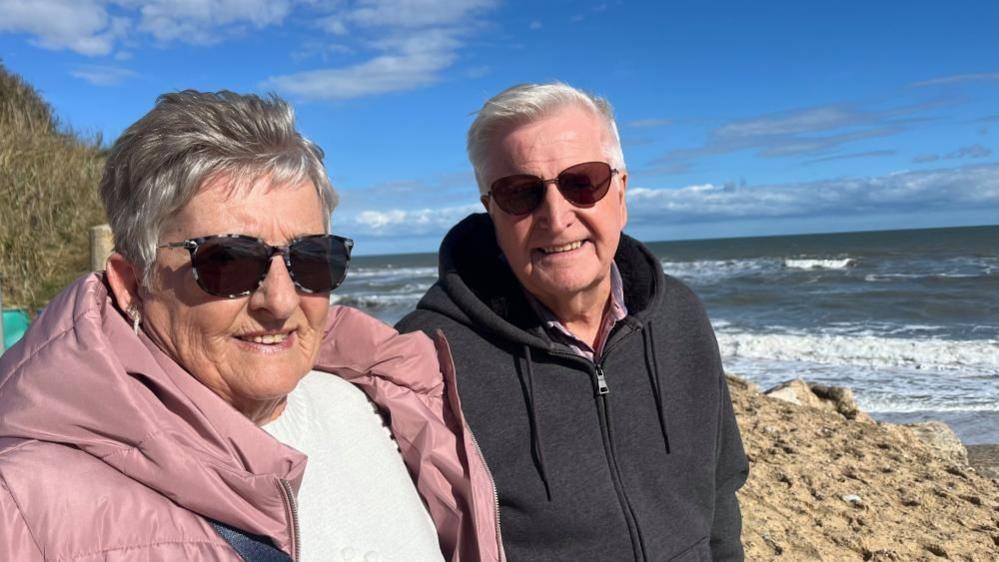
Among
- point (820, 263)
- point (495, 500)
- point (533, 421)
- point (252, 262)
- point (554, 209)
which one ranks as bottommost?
point (820, 263)

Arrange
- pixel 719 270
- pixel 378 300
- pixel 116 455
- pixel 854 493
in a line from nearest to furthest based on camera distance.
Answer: pixel 116 455
pixel 854 493
pixel 378 300
pixel 719 270

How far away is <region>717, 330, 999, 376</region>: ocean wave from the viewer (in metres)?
12.3

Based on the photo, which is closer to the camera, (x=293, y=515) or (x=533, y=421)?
(x=293, y=515)

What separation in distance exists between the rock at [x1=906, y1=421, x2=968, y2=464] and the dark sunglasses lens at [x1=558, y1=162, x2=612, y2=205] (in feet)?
18.1

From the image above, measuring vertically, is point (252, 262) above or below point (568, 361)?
above

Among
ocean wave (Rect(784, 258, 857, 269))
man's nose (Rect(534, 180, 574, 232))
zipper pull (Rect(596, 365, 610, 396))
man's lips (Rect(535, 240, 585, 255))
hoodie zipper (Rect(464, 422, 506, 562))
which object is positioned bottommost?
ocean wave (Rect(784, 258, 857, 269))

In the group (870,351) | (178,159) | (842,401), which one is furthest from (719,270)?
(178,159)

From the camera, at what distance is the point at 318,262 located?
1648 millimetres

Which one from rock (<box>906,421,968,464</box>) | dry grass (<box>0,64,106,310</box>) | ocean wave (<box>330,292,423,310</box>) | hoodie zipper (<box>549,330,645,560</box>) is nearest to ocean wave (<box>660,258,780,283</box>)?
ocean wave (<box>330,292,423,310</box>)

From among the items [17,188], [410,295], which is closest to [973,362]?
[17,188]

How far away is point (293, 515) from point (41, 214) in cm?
806

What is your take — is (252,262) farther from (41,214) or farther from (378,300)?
(378,300)

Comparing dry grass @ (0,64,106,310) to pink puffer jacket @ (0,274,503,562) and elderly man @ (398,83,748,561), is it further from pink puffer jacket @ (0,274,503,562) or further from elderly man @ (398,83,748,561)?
pink puffer jacket @ (0,274,503,562)

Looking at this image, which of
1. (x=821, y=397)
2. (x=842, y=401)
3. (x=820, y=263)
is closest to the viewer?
(x=842, y=401)
